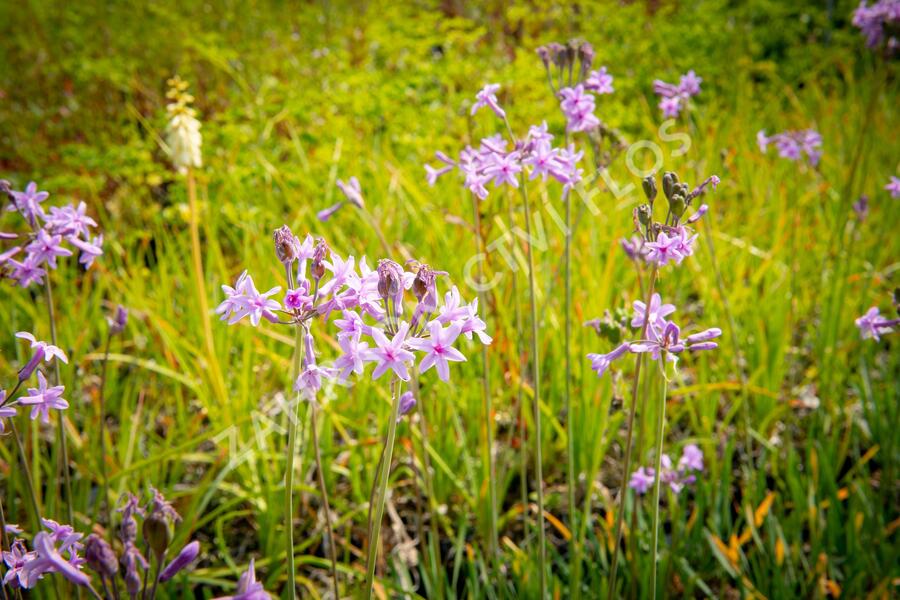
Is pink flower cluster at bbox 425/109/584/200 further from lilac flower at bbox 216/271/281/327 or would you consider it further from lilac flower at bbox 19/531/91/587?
lilac flower at bbox 19/531/91/587

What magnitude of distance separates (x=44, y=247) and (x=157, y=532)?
2.19 ft

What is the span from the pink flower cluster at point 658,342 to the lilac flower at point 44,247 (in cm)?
94

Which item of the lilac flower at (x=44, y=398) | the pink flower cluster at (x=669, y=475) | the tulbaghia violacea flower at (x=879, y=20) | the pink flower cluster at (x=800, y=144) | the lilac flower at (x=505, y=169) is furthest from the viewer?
the pink flower cluster at (x=800, y=144)

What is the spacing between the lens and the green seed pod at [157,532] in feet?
2.83

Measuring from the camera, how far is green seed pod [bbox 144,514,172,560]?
Answer: 34.0 inches

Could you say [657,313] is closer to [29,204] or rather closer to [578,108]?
[578,108]

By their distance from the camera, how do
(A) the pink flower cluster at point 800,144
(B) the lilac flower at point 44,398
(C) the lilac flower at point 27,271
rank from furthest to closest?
(A) the pink flower cluster at point 800,144 → (C) the lilac flower at point 27,271 → (B) the lilac flower at point 44,398

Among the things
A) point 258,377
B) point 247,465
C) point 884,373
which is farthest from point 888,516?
point 258,377

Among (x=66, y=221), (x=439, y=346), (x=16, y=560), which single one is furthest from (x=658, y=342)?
(x=66, y=221)

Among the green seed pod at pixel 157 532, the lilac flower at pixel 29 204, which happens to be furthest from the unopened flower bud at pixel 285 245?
the lilac flower at pixel 29 204

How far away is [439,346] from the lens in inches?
36.9

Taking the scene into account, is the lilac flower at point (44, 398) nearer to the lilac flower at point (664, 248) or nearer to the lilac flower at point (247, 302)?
the lilac flower at point (247, 302)

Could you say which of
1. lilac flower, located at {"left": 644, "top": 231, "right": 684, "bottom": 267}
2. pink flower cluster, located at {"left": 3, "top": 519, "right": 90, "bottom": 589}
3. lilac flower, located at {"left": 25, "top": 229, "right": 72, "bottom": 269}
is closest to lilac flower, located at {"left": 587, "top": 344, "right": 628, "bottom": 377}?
lilac flower, located at {"left": 644, "top": 231, "right": 684, "bottom": 267}

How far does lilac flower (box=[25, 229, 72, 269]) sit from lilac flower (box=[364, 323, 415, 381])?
2.27 ft
